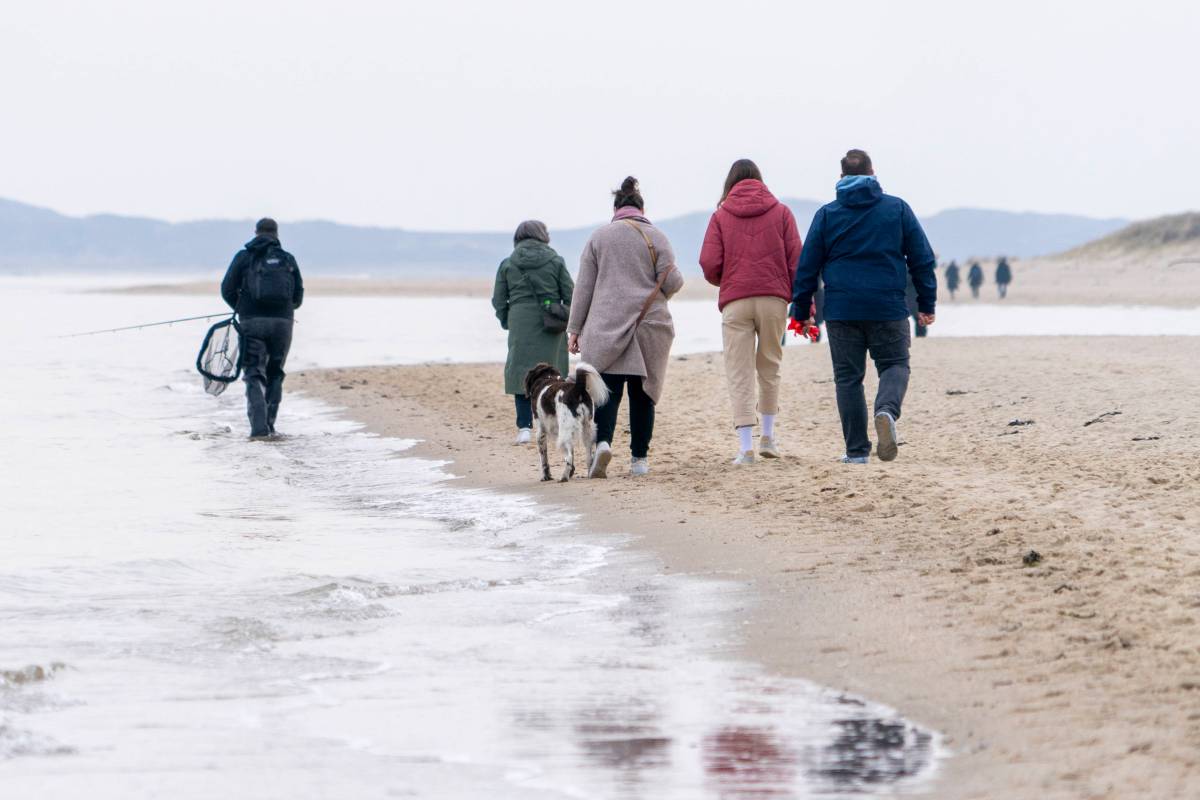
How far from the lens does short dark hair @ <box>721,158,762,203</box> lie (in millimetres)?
9023

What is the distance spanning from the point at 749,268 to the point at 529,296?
249 cm

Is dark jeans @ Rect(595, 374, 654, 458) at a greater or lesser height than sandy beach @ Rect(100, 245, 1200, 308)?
lesser

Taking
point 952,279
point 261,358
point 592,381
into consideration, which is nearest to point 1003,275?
point 952,279

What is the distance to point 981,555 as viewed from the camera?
6250 millimetres

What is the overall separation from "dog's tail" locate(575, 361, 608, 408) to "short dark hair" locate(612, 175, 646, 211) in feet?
3.22

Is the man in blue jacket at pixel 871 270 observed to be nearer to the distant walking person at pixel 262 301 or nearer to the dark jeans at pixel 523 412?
the dark jeans at pixel 523 412

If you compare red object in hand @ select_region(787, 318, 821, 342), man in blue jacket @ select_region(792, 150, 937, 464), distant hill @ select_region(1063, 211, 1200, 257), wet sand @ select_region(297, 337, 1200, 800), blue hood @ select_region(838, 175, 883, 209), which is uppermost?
distant hill @ select_region(1063, 211, 1200, 257)

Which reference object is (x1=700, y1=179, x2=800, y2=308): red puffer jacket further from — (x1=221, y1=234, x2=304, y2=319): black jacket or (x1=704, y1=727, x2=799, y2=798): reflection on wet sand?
(x1=704, y1=727, x2=799, y2=798): reflection on wet sand

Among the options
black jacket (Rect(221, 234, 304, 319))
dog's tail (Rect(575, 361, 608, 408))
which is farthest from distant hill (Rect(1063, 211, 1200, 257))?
dog's tail (Rect(575, 361, 608, 408))

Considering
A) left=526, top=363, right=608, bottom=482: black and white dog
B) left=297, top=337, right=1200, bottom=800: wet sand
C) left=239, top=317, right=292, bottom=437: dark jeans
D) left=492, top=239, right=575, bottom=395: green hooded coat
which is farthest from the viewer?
left=239, top=317, right=292, bottom=437: dark jeans

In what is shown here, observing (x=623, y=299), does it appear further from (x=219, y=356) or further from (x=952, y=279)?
(x=952, y=279)

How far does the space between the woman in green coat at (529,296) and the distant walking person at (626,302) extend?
1890 millimetres

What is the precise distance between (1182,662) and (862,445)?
4549 millimetres

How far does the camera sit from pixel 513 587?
638 centimetres
